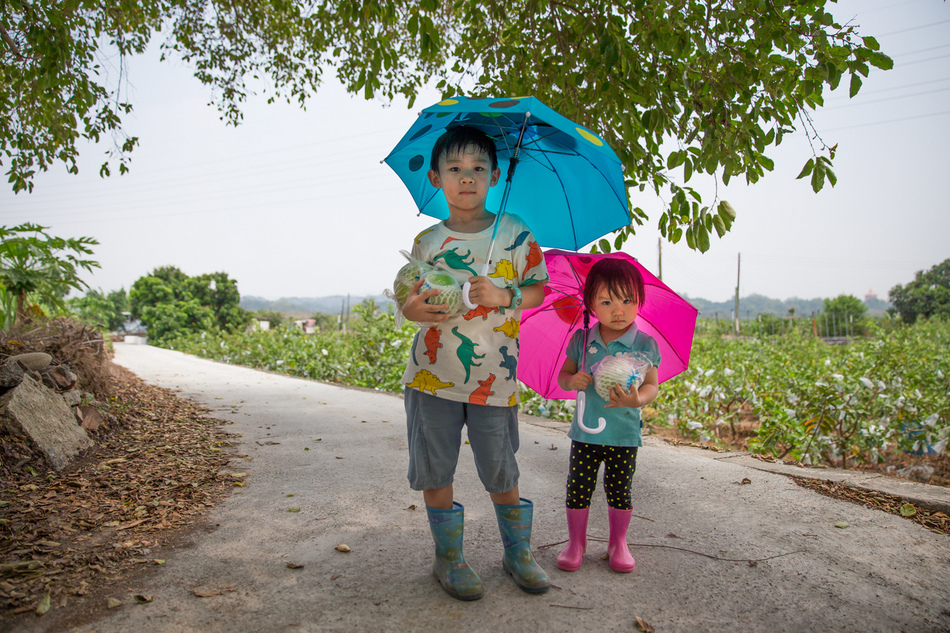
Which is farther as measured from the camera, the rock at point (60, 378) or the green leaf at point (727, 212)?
the rock at point (60, 378)

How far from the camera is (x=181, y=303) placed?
96.2ft

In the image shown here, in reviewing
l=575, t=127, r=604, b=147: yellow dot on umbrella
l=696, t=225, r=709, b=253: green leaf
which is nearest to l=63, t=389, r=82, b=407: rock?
l=575, t=127, r=604, b=147: yellow dot on umbrella

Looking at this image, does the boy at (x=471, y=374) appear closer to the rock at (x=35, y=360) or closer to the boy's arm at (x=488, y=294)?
the boy's arm at (x=488, y=294)

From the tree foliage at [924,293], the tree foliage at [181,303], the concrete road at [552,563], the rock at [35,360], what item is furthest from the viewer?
the tree foliage at [924,293]

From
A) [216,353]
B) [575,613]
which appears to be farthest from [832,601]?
[216,353]

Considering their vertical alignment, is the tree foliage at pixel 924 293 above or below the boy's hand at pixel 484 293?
above

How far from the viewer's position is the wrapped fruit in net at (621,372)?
80.0 inches

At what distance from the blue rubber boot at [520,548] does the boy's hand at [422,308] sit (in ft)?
2.53

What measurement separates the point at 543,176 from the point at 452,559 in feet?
5.02

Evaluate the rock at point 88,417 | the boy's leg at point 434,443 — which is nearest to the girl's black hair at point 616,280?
the boy's leg at point 434,443

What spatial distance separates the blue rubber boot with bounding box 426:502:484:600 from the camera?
190 centimetres

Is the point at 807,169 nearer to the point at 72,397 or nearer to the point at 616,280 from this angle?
the point at 616,280

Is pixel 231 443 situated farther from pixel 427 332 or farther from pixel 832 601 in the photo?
pixel 832 601

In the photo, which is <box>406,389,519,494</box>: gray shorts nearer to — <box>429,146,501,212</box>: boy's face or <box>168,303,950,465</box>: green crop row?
<box>429,146,501,212</box>: boy's face
